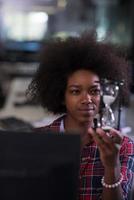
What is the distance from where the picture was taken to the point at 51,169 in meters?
0.77

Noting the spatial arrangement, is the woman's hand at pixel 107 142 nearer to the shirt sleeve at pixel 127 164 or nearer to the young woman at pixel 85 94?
the young woman at pixel 85 94

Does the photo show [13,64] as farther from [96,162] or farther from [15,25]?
[96,162]

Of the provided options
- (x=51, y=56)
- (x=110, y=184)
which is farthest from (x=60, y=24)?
(x=110, y=184)

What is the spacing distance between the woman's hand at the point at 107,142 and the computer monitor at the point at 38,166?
13 cm

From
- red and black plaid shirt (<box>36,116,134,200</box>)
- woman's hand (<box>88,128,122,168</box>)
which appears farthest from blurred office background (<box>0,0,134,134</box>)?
woman's hand (<box>88,128,122,168</box>)

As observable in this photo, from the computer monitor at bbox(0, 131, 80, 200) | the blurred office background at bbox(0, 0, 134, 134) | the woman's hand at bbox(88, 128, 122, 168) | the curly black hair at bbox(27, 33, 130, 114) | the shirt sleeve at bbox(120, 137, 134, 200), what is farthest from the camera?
the blurred office background at bbox(0, 0, 134, 134)

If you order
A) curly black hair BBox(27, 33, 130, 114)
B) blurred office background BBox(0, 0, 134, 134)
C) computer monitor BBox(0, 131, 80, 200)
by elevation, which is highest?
blurred office background BBox(0, 0, 134, 134)

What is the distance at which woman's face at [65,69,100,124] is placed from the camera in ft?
4.26

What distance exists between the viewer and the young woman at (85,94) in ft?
4.06

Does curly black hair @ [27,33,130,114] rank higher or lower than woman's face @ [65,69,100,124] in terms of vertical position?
higher

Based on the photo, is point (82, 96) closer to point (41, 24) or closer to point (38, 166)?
point (38, 166)

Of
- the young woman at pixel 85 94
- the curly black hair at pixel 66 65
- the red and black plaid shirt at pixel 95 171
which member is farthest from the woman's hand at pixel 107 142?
the curly black hair at pixel 66 65

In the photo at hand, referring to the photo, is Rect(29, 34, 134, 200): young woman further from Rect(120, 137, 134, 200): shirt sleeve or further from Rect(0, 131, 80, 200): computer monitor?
Rect(0, 131, 80, 200): computer monitor

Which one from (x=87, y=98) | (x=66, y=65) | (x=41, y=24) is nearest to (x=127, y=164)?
(x=87, y=98)
